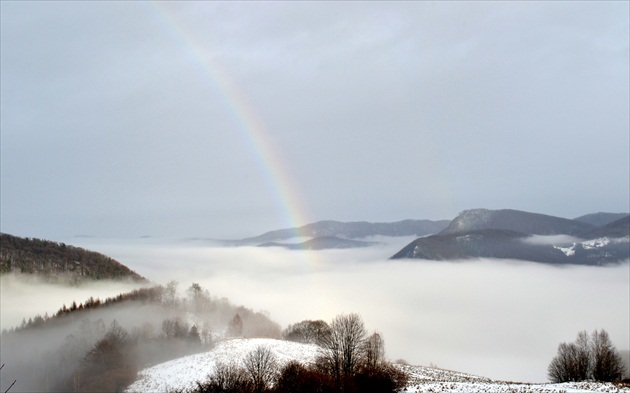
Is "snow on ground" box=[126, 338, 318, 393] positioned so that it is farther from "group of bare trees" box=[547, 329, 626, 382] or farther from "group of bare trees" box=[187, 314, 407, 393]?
"group of bare trees" box=[547, 329, 626, 382]

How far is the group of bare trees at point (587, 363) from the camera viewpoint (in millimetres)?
81562

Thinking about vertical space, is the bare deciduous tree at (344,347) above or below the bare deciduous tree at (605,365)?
above

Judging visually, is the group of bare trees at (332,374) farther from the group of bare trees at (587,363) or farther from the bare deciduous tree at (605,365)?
the bare deciduous tree at (605,365)

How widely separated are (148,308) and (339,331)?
5147 inches

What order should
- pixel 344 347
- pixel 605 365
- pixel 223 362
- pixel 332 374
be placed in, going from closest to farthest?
pixel 332 374 < pixel 344 347 < pixel 223 362 < pixel 605 365

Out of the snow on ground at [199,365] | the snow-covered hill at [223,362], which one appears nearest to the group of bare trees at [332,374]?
the snow-covered hill at [223,362]

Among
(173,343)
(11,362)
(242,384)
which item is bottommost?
(11,362)

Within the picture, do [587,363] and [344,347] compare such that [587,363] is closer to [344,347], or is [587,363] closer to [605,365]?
[605,365]

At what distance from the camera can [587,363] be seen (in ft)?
283

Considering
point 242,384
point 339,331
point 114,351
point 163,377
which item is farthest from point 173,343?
point 242,384

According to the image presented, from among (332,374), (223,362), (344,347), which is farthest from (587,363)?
(223,362)

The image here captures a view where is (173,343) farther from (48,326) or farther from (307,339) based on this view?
(48,326)

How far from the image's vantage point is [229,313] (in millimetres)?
194125

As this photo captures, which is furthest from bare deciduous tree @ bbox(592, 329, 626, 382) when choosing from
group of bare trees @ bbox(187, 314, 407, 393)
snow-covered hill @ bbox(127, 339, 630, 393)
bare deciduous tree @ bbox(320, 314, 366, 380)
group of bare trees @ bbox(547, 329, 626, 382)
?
bare deciduous tree @ bbox(320, 314, 366, 380)
